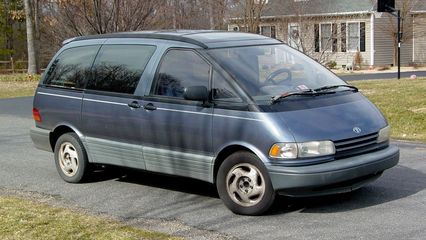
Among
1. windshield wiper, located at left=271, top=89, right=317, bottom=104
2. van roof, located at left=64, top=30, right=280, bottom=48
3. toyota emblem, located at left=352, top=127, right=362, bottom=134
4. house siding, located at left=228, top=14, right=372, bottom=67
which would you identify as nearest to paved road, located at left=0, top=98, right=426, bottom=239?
toyota emblem, located at left=352, top=127, right=362, bottom=134

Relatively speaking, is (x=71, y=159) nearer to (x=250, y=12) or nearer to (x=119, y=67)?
(x=119, y=67)

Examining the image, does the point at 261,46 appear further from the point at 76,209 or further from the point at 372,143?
the point at 76,209

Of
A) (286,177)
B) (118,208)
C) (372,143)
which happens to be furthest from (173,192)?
(372,143)

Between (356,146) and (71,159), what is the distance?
3.66 metres

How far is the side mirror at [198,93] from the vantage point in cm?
640

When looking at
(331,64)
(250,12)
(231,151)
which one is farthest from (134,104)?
(331,64)

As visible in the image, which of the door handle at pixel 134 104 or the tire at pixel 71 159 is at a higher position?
the door handle at pixel 134 104

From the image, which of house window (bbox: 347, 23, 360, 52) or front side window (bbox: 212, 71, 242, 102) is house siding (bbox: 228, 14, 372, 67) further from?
front side window (bbox: 212, 71, 242, 102)

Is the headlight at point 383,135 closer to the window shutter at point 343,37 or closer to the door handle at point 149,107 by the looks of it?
the door handle at point 149,107

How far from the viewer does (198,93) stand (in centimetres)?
641

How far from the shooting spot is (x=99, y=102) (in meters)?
7.46

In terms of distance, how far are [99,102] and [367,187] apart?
3.22 metres

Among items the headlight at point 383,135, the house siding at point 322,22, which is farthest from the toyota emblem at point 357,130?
the house siding at point 322,22

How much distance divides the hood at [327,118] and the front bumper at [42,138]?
345cm
